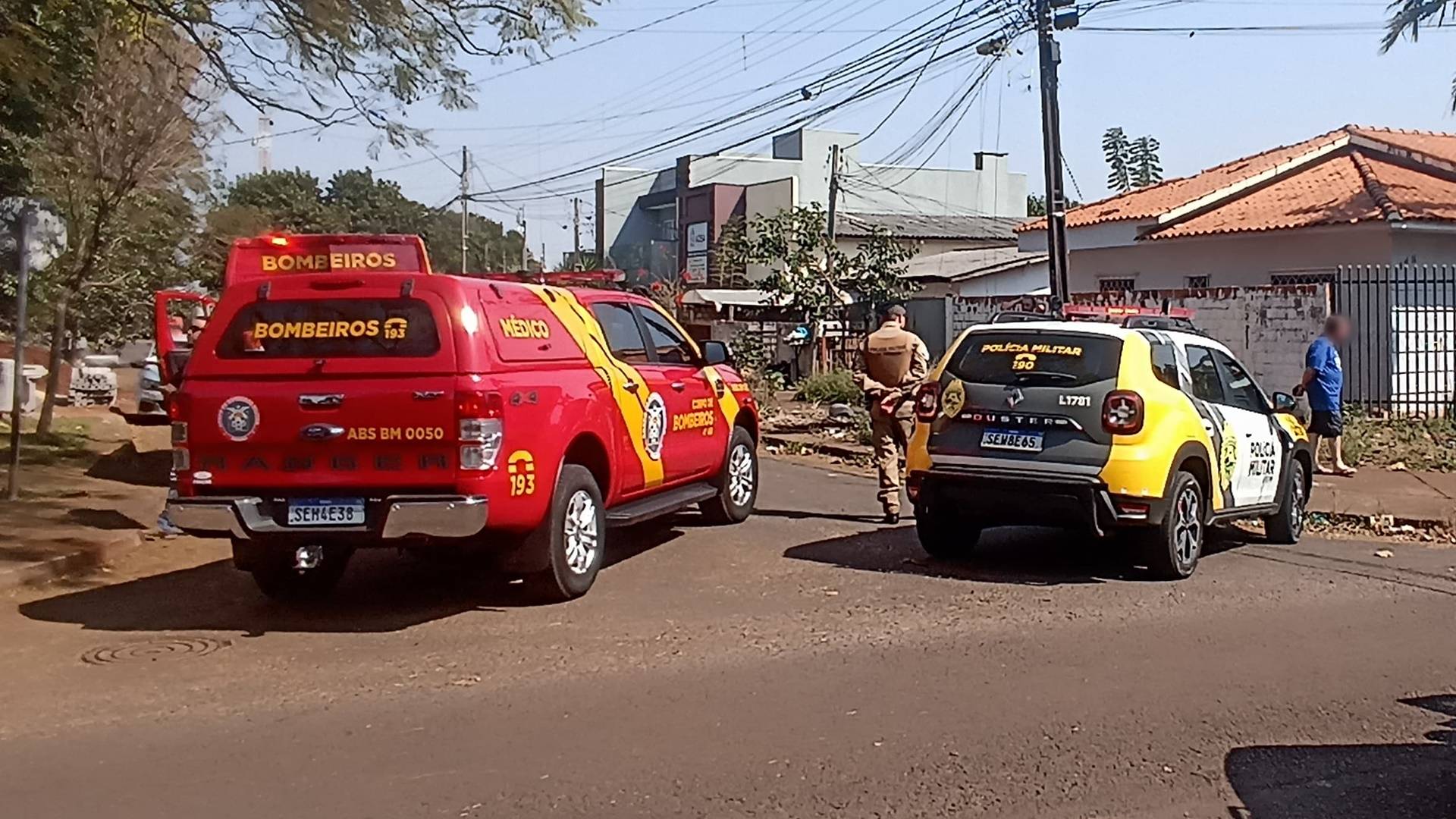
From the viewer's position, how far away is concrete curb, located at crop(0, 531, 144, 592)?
31.9 feet

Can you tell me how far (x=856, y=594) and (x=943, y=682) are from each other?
7.20 ft

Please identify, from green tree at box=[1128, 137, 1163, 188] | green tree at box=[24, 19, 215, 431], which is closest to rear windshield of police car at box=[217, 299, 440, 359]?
green tree at box=[24, 19, 215, 431]

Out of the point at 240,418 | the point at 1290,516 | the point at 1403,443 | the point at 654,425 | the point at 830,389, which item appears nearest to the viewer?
the point at 240,418

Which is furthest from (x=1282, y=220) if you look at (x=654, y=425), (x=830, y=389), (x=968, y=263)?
(x=968, y=263)

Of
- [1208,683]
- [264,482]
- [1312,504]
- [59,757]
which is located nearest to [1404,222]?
[1312,504]

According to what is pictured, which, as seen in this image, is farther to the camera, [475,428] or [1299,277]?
[1299,277]

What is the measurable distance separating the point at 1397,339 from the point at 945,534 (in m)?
11.2

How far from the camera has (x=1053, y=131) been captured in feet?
61.0

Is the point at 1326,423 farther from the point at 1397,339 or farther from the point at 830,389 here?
the point at 830,389

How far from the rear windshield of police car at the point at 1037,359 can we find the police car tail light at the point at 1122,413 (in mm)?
153

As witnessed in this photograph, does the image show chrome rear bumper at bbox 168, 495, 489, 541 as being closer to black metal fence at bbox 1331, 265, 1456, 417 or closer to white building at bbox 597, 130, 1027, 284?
black metal fence at bbox 1331, 265, 1456, 417

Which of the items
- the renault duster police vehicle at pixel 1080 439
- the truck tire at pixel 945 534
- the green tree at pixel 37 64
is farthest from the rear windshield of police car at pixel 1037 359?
the green tree at pixel 37 64

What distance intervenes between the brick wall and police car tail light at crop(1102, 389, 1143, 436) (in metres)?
10.4

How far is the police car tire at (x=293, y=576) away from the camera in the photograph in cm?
886
